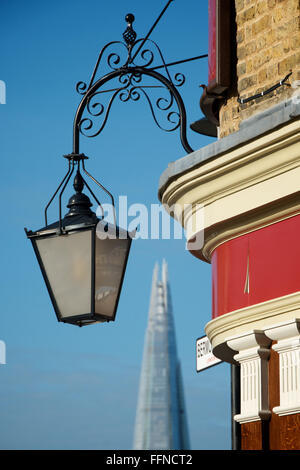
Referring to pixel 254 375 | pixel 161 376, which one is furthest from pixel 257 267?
pixel 161 376

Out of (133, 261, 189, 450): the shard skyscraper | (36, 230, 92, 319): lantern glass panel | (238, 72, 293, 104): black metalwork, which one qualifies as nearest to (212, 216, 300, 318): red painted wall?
(238, 72, 293, 104): black metalwork

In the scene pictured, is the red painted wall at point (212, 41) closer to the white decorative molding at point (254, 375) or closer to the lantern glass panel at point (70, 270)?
the lantern glass panel at point (70, 270)

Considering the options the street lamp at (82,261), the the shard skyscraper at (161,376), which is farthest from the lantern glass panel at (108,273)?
the the shard skyscraper at (161,376)

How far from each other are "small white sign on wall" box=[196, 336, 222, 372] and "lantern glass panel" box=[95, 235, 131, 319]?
205 cm

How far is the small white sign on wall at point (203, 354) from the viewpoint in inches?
346

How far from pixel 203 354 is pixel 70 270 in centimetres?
246

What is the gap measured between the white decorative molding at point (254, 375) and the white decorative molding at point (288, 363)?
0.46 feet

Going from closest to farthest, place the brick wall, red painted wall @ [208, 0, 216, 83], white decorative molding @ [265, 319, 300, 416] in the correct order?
white decorative molding @ [265, 319, 300, 416] < the brick wall < red painted wall @ [208, 0, 216, 83]

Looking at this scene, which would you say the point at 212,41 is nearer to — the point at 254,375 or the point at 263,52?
the point at 263,52

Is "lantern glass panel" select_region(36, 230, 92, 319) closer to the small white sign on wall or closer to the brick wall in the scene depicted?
the brick wall

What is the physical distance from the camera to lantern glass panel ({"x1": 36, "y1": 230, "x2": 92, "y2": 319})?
680 cm

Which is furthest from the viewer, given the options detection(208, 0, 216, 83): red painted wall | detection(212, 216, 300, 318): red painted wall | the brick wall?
detection(208, 0, 216, 83): red painted wall

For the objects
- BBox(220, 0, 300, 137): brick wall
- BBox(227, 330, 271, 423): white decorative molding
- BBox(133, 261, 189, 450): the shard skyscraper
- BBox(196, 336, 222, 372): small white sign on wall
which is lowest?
BBox(227, 330, 271, 423): white decorative molding
